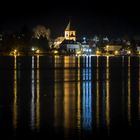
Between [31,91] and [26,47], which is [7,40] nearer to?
[26,47]

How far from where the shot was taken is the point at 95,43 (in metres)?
168

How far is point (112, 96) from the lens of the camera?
19.4 metres

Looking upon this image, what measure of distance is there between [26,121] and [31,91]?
7923mm

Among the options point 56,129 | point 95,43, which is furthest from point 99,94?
point 95,43

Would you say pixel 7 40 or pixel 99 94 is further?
pixel 7 40

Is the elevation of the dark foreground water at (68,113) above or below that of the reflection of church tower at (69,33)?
below

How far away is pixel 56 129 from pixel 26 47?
9621cm

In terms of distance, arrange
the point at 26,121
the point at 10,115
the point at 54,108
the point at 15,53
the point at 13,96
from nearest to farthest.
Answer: the point at 26,121, the point at 10,115, the point at 54,108, the point at 13,96, the point at 15,53

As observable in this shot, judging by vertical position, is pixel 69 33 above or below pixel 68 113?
above

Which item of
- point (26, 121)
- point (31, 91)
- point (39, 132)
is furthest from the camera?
point (31, 91)

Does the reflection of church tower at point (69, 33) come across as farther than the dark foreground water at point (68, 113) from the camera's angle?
Yes

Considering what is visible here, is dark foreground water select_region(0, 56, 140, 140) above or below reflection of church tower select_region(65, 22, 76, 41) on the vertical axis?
below

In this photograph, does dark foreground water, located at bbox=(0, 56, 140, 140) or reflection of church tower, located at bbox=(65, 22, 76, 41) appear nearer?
dark foreground water, located at bbox=(0, 56, 140, 140)

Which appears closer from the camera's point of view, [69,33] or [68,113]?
[68,113]
